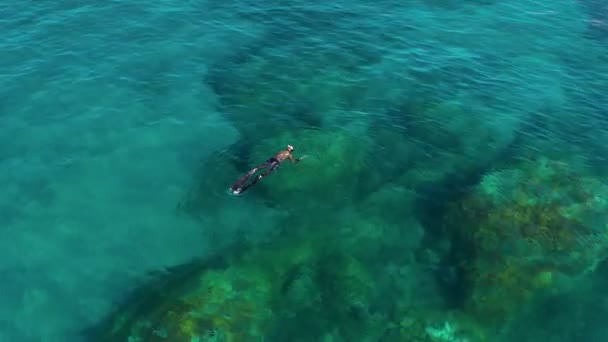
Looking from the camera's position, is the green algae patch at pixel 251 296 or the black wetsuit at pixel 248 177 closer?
the green algae patch at pixel 251 296

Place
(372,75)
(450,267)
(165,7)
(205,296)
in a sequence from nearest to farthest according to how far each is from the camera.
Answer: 1. (205,296)
2. (450,267)
3. (372,75)
4. (165,7)

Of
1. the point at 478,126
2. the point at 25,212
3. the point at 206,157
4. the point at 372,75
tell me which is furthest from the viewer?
the point at 372,75

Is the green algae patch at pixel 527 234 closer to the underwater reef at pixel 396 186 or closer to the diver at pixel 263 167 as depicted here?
the underwater reef at pixel 396 186

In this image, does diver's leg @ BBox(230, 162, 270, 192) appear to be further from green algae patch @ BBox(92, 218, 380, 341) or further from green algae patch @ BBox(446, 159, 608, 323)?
green algae patch @ BBox(446, 159, 608, 323)

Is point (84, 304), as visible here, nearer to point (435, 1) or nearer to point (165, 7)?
point (165, 7)

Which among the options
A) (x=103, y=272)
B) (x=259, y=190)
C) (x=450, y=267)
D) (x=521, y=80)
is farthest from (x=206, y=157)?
(x=521, y=80)

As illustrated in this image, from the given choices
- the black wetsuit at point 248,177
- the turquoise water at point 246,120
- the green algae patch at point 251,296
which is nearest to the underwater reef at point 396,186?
the green algae patch at point 251,296

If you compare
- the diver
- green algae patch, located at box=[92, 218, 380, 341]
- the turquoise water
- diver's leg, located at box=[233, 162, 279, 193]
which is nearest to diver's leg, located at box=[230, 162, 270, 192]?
the diver
